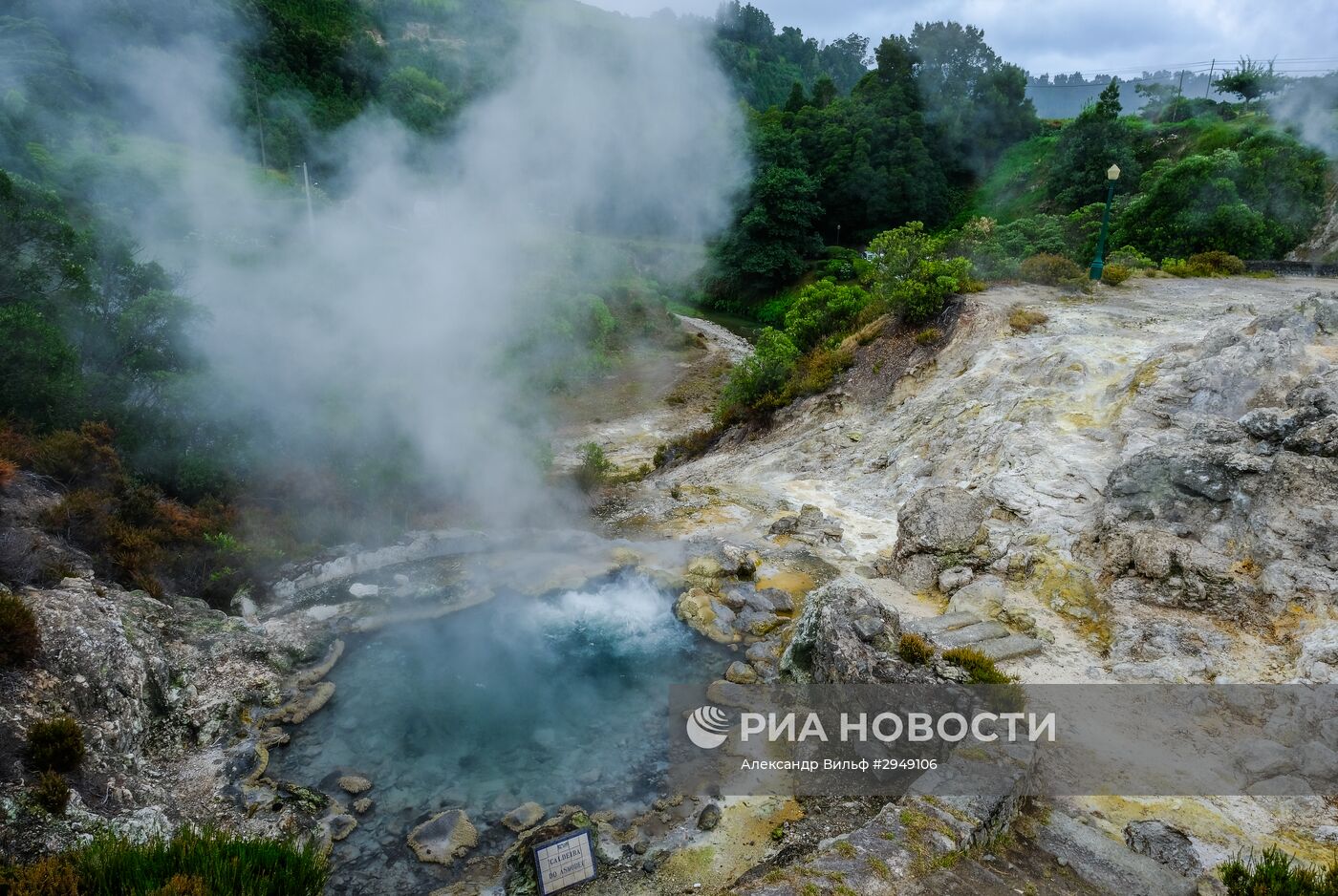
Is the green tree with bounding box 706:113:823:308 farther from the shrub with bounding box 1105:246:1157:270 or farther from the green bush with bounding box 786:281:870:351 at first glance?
the shrub with bounding box 1105:246:1157:270

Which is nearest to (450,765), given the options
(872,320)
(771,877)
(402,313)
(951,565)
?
(771,877)

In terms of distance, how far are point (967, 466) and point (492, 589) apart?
7.52 m

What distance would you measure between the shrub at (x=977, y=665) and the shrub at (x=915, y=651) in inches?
8.1

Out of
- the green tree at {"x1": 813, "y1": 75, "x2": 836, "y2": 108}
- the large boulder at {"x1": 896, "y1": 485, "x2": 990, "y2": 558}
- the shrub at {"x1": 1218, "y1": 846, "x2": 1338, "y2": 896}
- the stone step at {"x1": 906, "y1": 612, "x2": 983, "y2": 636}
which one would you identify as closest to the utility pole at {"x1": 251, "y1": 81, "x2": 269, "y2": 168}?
the large boulder at {"x1": 896, "y1": 485, "x2": 990, "y2": 558}

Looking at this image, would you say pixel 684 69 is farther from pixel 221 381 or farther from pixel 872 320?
pixel 221 381

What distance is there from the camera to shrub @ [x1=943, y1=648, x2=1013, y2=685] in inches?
266

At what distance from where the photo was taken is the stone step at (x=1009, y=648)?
753cm

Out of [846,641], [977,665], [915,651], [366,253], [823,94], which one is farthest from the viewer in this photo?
[823,94]

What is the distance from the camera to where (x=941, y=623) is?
828cm

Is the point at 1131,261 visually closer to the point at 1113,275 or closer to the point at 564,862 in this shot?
the point at 1113,275

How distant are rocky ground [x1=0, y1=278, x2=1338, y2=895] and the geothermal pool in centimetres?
26

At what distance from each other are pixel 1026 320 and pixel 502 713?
11795 millimetres

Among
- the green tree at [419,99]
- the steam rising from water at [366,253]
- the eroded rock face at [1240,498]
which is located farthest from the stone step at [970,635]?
the green tree at [419,99]

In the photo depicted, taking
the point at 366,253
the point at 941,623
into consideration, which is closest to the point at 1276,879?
the point at 941,623
